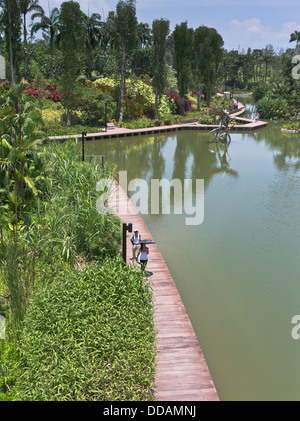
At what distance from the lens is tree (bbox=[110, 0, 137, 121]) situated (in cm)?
3322

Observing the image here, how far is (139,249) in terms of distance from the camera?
9773mm

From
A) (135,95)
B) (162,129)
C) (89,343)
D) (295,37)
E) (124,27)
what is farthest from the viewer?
(295,37)

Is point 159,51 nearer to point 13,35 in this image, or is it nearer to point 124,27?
point 124,27

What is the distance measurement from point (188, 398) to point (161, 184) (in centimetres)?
1448

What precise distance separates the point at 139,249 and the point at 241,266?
11.2 feet

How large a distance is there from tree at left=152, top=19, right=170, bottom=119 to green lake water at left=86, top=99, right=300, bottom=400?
17543 mm

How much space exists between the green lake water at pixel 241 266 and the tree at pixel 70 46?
10.1 m

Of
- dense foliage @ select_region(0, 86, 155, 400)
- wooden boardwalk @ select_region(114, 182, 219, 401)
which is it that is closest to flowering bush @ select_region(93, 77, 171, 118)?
dense foliage @ select_region(0, 86, 155, 400)

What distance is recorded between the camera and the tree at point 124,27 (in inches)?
1308

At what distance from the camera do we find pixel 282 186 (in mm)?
19625

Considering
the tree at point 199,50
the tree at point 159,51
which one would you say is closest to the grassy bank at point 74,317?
the tree at point 159,51

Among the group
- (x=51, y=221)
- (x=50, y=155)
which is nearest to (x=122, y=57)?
(x=50, y=155)

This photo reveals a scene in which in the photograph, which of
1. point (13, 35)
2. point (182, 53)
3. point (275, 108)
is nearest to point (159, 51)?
point (182, 53)
